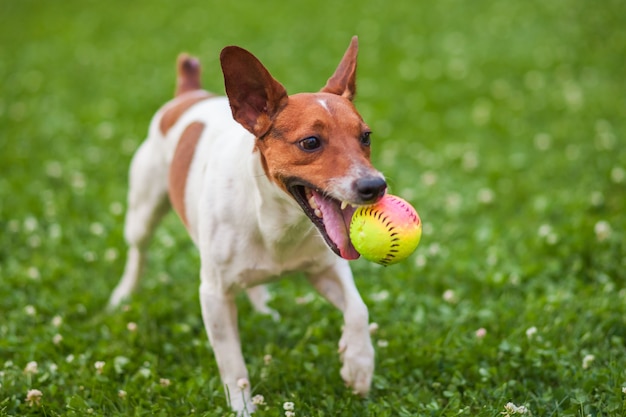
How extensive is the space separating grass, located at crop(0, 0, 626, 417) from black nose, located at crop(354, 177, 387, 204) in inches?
44.4

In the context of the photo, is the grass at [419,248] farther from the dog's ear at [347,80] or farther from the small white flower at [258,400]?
the dog's ear at [347,80]

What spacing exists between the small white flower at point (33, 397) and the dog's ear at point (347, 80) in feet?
6.92

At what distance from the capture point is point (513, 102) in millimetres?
9031

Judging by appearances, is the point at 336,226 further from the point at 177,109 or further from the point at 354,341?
the point at 177,109

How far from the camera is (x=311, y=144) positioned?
347 cm

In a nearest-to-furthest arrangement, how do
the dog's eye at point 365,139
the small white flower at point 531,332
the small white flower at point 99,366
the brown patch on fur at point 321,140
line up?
the brown patch on fur at point 321,140, the dog's eye at point 365,139, the small white flower at point 99,366, the small white flower at point 531,332

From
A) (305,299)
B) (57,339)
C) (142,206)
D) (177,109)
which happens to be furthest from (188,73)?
(57,339)

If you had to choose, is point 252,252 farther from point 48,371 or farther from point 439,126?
point 439,126

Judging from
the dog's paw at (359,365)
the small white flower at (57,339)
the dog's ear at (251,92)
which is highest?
the dog's ear at (251,92)

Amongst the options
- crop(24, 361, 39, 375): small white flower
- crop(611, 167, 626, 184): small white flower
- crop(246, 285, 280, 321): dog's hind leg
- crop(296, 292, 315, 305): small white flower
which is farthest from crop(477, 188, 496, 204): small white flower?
crop(24, 361, 39, 375): small white flower

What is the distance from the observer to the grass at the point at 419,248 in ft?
13.4

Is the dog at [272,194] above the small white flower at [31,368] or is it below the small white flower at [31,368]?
above

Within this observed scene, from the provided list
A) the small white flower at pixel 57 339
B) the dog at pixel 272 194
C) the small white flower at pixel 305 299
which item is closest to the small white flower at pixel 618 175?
the small white flower at pixel 305 299

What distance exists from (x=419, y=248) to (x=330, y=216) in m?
2.63
